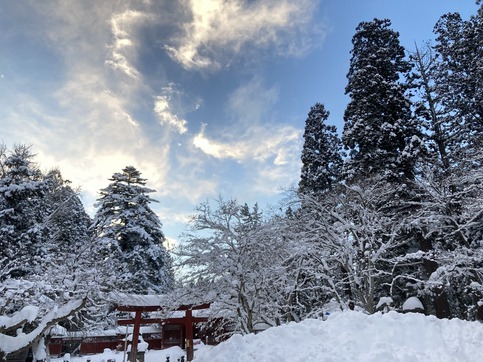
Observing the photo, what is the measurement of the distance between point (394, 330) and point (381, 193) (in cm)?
922

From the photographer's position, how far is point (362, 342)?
6.68 meters

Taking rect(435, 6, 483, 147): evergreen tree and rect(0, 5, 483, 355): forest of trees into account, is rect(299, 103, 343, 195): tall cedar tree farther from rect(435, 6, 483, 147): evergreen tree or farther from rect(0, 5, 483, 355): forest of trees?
rect(435, 6, 483, 147): evergreen tree

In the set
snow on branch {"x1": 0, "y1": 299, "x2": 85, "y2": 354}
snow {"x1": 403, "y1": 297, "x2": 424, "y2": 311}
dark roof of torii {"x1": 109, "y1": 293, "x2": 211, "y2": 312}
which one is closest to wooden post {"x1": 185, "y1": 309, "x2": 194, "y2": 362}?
dark roof of torii {"x1": 109, "y1": 293, "x2": 211, "y2": 312}

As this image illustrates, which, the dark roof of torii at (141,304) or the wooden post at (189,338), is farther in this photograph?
the wooden post at (189,338)

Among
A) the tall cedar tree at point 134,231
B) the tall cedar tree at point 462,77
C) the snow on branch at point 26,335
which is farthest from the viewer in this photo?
the tall cedar tree at point 134,231

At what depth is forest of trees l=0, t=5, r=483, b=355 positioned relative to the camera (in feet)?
45.4

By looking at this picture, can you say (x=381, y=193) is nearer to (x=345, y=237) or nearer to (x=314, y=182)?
(x=345, y=237)

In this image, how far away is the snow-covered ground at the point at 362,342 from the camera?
617 centimetres

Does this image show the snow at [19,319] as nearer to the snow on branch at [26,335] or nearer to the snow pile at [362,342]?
the snow on branch at [26,335]

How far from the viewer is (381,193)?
15141mm

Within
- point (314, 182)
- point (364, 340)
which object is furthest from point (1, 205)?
point (364, 340)

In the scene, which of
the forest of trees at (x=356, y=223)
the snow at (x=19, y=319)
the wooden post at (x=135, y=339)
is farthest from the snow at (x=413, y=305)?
the wooden post at (x=135, y=339)

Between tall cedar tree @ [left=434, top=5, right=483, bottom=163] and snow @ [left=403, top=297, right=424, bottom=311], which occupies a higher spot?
tall cedar tree @ [left=434, top=5, right=483, bottom=163]

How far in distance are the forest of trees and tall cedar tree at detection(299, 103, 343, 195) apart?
0.08m
